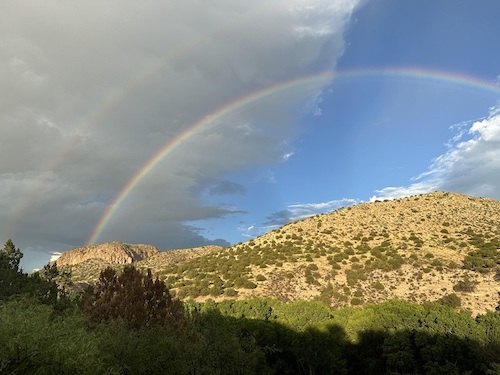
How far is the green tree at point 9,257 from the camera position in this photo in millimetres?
43844

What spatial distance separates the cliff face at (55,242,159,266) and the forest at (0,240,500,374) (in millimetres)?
99313

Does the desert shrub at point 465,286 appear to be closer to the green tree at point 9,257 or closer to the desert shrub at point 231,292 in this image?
the desert shrub at point 231,292

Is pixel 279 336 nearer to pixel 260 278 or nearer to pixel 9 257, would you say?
Answer: pixel 260 278

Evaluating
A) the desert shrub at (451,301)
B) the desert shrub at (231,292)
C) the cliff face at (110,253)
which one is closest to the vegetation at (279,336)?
the desert shrub at (231,292)

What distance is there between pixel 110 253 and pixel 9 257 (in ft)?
346

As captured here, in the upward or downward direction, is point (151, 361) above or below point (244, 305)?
below

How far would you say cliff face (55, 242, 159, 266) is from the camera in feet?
478

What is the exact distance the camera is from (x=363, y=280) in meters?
60.8

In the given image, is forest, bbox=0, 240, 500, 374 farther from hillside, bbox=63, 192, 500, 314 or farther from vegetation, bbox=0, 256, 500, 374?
hillside, bbox=63, 192, 500, 314

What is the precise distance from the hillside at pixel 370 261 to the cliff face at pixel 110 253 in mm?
75836

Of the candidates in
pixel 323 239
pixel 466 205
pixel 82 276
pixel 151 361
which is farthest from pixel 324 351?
pixel 82 276

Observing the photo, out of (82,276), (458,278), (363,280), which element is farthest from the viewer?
(82,276)

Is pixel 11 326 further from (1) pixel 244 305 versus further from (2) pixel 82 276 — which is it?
(2) pixel 82 276

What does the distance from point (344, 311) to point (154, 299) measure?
74.3 ft
